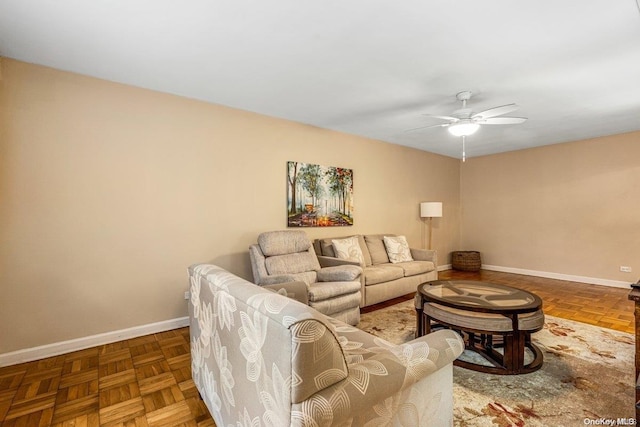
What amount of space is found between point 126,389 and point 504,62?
3.83 m

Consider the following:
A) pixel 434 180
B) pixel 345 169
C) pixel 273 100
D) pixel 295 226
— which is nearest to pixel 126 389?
pixel 295 226

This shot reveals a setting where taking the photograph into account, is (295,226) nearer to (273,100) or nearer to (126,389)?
(273,100)

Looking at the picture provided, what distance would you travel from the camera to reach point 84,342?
263cm

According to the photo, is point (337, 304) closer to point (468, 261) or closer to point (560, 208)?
point (468, 261)

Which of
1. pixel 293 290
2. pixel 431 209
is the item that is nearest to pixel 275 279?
pixel 293 290

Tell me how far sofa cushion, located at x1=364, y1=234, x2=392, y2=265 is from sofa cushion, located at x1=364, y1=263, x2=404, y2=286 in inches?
12.5

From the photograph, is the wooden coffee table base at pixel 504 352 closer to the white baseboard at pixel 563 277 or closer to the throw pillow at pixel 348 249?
the throw pillow at pixel 348 249

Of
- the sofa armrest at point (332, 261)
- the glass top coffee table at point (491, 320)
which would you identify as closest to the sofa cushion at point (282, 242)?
the sofa armrest at point (332, 261)

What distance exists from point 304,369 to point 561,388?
2113mm

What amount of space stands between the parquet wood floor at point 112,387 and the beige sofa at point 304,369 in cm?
53

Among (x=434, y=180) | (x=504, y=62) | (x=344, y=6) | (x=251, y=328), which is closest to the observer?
(x=251, y=328)

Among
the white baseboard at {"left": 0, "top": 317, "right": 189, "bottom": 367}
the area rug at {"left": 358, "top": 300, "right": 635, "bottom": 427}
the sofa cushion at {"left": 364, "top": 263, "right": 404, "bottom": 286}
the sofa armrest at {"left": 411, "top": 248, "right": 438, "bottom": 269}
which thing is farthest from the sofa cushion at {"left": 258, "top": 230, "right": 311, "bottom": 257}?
the sofa armrest at {"left": 411, "top": 248, "right": 438, "bottom": 269}

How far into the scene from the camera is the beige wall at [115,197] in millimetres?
2404

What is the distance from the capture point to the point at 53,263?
8.24 feet
